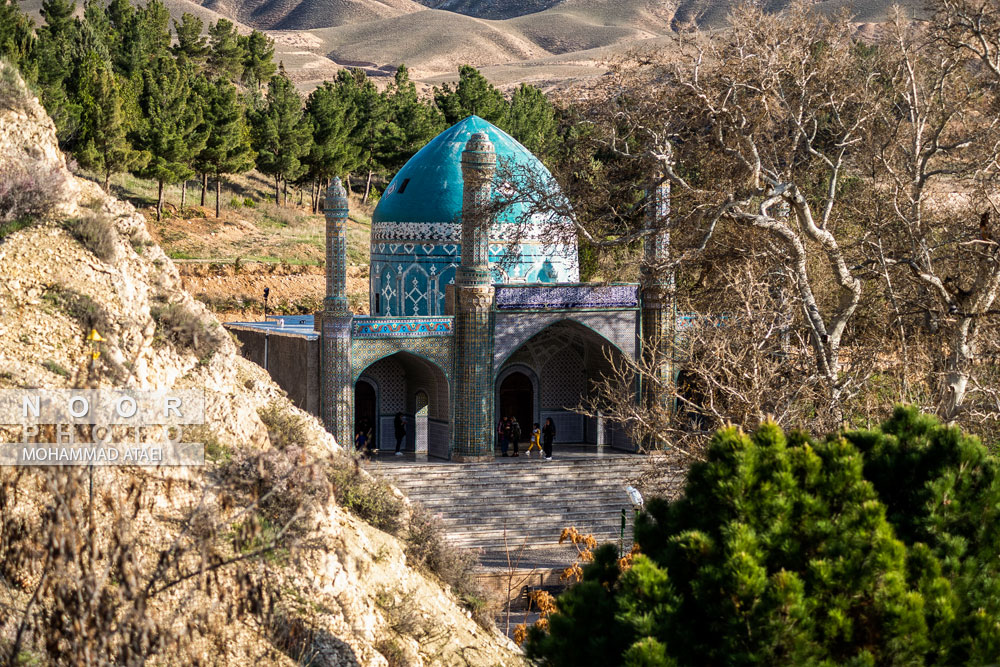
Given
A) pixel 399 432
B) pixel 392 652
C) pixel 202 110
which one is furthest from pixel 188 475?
pixel 202 110

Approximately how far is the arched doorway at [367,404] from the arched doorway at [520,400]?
2883 millimetres

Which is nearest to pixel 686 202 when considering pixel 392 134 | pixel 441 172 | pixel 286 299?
pixel 441 172

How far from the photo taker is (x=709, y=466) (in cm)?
855

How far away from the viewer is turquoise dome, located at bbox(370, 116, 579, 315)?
2616cm

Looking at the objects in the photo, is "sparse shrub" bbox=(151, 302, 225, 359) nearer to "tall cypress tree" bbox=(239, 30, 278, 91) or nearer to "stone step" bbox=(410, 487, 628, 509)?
"stone step" bbox=(410, 487, 628, 509)

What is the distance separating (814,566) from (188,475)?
20.6 feet

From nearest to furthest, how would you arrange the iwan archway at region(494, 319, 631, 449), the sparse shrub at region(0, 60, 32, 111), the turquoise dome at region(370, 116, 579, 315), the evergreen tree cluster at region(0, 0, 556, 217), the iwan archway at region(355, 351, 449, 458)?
the sparse shrub at region(0, 60, 32, 111), the iwan archway at region(355, 351, 449, 458), the turquoise dome at region(370, 116, 579, 315), the iwan archway at region(494, 319, 631, 449), the evergreen tree cluster at region(0, 0, 556, 217)

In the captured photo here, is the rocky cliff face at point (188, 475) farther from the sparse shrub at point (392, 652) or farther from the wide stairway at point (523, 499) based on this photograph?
the wide stairway at point (523, 499)

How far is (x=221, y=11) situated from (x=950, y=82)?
117m

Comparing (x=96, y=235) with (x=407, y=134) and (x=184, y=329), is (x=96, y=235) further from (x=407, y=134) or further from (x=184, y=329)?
(x=407, y=134)

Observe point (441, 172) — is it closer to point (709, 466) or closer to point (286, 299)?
point (286, 299)

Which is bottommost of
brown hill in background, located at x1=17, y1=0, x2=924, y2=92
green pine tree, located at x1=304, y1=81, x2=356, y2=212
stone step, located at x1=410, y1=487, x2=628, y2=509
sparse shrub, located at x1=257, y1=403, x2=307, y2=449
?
stone step, located at x1=410, y1=487, x2=628, y2=509

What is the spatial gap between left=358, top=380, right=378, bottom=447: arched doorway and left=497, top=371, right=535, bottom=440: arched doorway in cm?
288

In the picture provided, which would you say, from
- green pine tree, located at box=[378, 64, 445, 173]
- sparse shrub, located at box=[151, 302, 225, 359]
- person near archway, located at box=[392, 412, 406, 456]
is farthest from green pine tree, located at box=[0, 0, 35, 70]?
sparse shrub, located at box=[151, 302, 225, 359]
